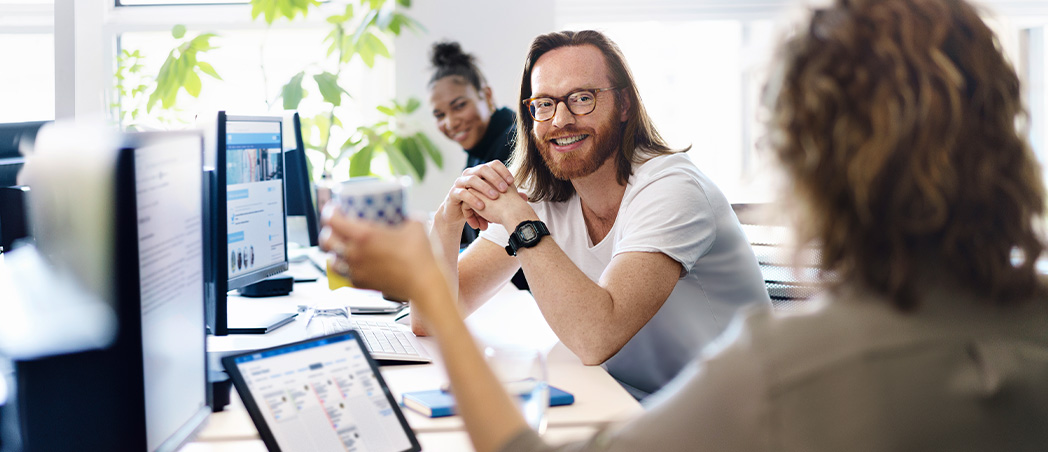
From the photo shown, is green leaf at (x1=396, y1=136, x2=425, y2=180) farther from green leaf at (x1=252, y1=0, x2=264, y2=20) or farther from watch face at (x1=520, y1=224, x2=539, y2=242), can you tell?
watch face at (x1=520, y1=224, x2=539, y2=242)

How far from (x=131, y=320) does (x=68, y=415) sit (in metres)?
0.10

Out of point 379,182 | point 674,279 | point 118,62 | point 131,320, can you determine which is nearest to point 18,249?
point 131,320

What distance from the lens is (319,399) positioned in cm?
96

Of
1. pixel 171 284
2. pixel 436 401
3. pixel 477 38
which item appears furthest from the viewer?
pixel 477 38

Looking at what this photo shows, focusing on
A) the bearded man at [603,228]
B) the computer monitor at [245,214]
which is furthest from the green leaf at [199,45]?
the bearded man at [603,228]

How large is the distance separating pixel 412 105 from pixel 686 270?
7.38 ft

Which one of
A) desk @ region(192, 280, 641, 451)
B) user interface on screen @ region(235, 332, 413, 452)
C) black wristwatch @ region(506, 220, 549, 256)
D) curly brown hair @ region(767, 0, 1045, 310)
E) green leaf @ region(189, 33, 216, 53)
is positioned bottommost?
desk @ region(192, 280, 641, 451)

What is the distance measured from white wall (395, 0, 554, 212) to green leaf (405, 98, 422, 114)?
0.22 ft

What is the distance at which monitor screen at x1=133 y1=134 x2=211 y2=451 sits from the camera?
0.78 meters

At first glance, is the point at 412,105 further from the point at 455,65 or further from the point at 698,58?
the point at 698,58

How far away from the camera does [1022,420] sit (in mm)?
621

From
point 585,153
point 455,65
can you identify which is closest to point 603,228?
point 585,153

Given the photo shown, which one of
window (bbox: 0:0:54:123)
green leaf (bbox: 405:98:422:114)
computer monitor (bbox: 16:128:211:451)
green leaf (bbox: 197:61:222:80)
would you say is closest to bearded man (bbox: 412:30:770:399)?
computer monitor (bbox: 16:128:211:451)

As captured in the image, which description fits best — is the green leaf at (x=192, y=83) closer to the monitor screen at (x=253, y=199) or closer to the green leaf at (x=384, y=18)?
the green leaf at (x=384, y=18)
